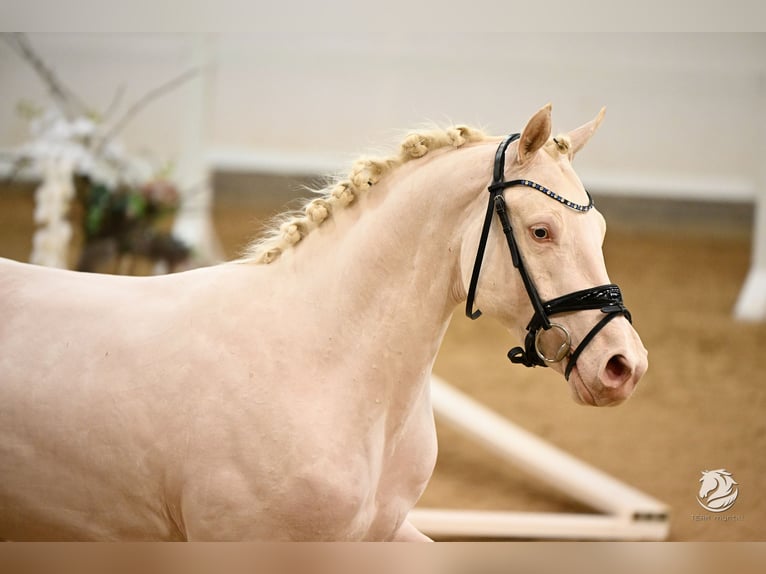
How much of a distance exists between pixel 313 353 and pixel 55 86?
12.2 ft

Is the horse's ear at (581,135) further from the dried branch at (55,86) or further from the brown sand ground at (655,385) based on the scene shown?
the dried branch at (55,86)

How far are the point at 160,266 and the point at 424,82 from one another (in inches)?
89.3

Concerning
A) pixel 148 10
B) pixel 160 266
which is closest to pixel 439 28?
pixel 148 10

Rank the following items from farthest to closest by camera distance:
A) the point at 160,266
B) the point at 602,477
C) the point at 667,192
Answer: the point at 667,192
the point at 160,266
the point at 602,477

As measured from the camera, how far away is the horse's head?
1.50 metres

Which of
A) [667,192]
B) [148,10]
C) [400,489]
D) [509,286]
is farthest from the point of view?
[667,192]

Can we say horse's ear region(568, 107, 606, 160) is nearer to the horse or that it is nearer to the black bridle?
the horse

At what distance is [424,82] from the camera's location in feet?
18.2

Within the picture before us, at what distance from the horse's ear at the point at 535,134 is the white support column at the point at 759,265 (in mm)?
4137

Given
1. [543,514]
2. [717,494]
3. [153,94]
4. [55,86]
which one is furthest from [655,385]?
[55,86]

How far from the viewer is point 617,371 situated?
1.49 m

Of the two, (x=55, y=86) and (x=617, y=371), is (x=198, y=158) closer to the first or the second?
(x=55, y=86)

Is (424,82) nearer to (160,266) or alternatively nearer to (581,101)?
(581,101)

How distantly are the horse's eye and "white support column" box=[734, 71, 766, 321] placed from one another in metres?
4.17
